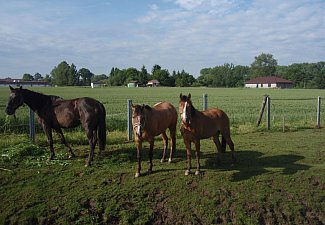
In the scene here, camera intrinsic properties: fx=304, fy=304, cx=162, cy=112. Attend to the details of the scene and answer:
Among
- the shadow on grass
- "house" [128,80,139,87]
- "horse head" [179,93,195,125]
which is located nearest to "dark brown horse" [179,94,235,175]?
"horse head" [179,93,195,125]

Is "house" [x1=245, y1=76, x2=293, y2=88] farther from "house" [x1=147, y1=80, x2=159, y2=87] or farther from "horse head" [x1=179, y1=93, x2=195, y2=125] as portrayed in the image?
"horse head" [x1=179, y1=93, x2=195, y2=125]

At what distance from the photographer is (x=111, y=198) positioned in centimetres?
587

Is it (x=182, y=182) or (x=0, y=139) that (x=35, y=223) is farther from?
(x=0, y=139)

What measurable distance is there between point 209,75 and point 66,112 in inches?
4513

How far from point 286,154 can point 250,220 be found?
14.0 feet

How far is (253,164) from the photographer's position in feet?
26.2

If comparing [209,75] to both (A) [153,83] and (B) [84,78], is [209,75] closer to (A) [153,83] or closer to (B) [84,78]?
(A) [153,83]

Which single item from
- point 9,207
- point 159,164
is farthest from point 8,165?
point 159,164

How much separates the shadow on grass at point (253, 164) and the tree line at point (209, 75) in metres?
92.9

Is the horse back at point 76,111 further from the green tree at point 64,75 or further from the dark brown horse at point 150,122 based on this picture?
the green tree at point 64,75

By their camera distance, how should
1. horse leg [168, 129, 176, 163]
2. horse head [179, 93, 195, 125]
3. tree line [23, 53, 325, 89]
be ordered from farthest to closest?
tree line [23, 53, 325, 89], horse leg [168, 129, 176, 163], horse head [179, 93, 195, 125]

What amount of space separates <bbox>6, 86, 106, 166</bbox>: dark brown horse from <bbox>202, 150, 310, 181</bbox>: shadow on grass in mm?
2914

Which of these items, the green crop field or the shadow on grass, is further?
the shadow on grass

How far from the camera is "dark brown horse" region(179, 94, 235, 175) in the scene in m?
6.85
